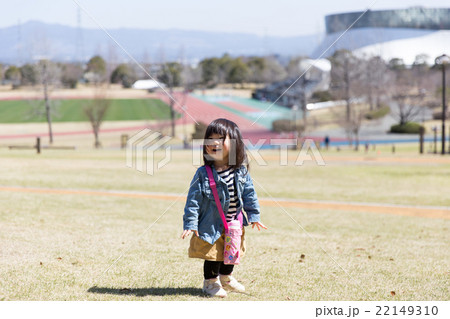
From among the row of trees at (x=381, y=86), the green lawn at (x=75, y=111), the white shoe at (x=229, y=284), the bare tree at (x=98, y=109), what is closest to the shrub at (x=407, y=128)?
the row of trees at (x=381, y=86)

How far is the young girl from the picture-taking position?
4.38 m

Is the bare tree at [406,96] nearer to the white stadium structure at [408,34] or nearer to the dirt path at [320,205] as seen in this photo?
the white stadium structure at [408,34]

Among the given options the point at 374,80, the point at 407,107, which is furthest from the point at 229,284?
the point at 407,107

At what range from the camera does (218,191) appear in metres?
4.42

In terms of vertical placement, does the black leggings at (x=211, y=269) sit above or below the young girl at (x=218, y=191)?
below

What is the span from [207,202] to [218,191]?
11 cm

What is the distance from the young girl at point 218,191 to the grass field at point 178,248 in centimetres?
47

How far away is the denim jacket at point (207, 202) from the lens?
4.36 metres

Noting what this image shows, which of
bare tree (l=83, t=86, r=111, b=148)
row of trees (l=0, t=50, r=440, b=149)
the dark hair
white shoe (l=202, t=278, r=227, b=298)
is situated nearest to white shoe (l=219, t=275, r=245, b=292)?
white shoe (l=202, t=278, r=227, b=298)

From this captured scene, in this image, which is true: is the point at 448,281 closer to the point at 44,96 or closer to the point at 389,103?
the point at 44,96

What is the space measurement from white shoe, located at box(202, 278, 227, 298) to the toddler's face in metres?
0.96

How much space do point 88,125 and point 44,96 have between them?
547 centimetres

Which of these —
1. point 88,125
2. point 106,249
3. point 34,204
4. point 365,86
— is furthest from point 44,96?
point 106,249

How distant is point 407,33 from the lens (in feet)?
252
